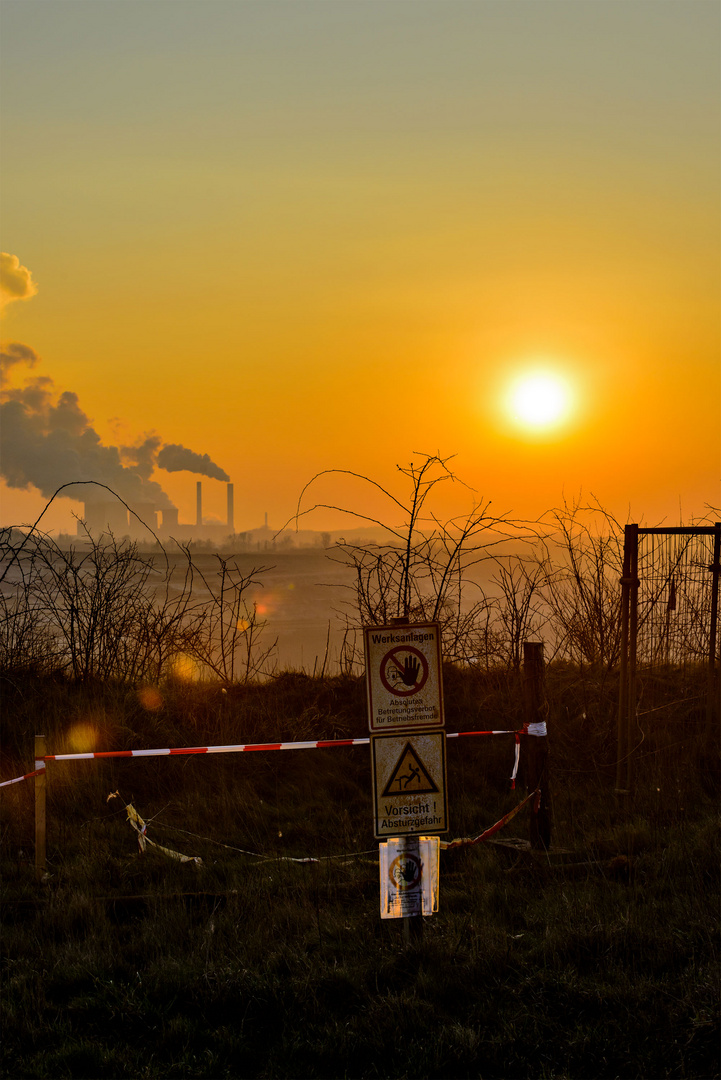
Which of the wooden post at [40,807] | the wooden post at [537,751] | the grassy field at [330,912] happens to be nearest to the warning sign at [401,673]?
the grassy field at [330,912]

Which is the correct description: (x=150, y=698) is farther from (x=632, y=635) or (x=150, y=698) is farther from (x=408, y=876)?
(x=408, y=876)

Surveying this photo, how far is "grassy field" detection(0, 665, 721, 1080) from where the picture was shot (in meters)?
3.85

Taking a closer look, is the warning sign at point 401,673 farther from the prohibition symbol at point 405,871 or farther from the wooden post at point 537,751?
the wooden post at point 537,751

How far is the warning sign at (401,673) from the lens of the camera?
4.73m

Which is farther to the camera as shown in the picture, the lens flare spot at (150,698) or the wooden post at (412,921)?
the lens flare spot at (150,698)

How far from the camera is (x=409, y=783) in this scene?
4773 millimetres

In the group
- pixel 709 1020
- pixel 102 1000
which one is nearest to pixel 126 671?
pixel 102 1000

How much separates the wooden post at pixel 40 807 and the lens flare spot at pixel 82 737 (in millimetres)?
2490

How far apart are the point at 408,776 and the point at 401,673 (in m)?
0.56

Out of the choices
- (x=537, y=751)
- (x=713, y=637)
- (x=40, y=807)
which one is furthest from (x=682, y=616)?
(x=40, y=807)

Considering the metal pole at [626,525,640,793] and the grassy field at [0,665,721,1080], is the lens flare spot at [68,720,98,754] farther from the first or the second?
the metal pole at [626,525,640,793]

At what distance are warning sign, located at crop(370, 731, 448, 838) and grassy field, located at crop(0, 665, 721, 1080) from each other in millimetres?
635

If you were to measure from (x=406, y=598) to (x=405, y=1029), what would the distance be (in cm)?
540

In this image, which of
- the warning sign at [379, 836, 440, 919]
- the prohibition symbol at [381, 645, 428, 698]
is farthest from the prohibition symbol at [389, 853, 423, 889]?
the prohibition symbol at [381, 645, 428, 698]
